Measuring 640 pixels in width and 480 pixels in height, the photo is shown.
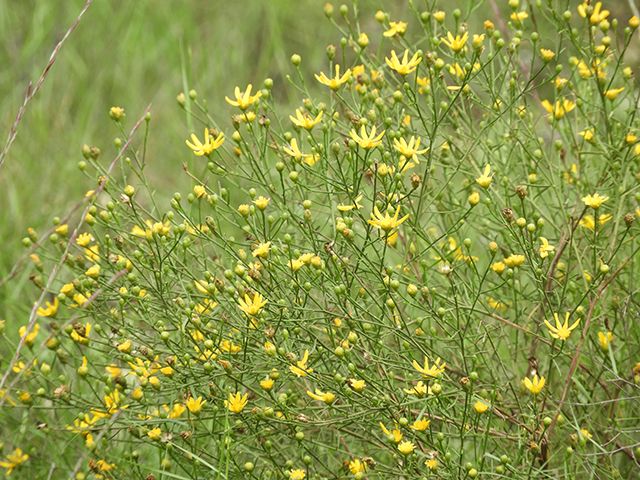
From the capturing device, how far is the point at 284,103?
485cm

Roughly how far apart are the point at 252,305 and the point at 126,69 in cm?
336

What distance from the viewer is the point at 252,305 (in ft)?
4.71

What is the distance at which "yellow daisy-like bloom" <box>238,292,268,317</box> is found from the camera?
141cm

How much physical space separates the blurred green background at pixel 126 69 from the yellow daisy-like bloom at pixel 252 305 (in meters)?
2.00

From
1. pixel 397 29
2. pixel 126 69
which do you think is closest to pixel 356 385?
pixel 397 29

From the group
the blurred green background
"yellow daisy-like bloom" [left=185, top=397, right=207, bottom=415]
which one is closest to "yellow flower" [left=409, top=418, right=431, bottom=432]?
"yellow daisy-like bloom" [left=185, top=397, right=207, bottom=415]

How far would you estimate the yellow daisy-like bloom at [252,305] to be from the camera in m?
1.41

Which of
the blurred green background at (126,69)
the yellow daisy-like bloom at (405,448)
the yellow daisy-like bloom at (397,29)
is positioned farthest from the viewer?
the blurred green background at (126,69)

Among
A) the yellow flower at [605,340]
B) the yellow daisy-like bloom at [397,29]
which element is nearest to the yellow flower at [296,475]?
the yellow flower at [605,340]

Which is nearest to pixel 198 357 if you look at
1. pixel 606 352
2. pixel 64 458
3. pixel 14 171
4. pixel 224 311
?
pixel 224 311

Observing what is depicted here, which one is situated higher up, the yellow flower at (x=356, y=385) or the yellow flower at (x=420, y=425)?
the yellow flower at (x=356, y=385)

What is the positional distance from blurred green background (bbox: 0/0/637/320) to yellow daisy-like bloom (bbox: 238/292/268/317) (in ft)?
6.58

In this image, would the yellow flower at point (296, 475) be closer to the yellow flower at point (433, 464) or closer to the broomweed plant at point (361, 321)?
the broomweed plant at point (361, 321)

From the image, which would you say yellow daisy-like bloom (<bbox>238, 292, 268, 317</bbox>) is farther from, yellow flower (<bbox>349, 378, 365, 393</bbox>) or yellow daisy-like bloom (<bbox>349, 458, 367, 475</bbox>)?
yellow daisy-like bloom (<bbox>349, 458, 367, 475</bbox>)
